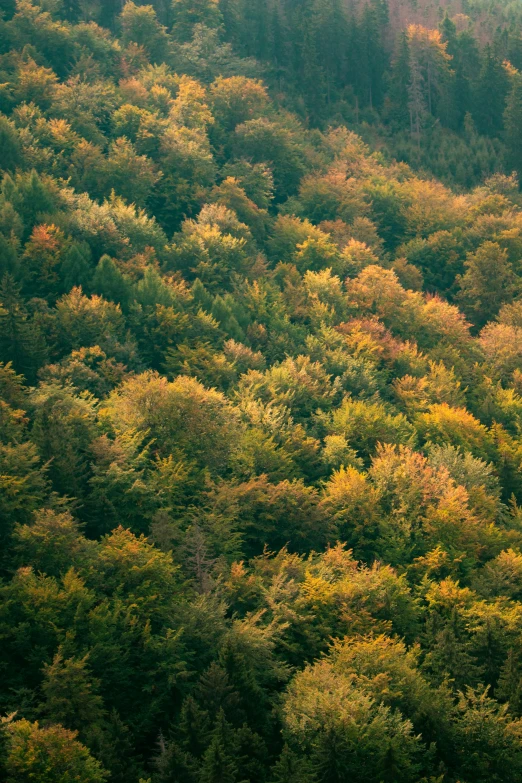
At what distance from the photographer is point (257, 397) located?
69938mm

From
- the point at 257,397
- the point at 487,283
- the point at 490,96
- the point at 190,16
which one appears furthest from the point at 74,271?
the point at 490,96

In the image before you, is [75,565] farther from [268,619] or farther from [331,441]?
[331,441]

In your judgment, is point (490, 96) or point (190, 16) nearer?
point (490, 96)

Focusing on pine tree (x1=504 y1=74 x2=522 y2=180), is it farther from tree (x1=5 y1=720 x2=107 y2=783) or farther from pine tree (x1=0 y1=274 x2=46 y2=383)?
tree (x1=5 y1=720 x2=107 y2=783)

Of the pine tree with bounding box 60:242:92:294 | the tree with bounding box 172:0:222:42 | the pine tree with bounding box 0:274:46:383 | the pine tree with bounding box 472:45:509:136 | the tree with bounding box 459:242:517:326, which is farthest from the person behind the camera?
the pine tree with bounding box 472:45:509:136

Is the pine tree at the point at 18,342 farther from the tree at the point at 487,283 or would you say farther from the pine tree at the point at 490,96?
the pine tree at the point at 490,96

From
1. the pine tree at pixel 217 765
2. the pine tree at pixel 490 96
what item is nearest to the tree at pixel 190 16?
the pine tree at pixel 490 96

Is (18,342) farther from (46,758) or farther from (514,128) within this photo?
(514,128)

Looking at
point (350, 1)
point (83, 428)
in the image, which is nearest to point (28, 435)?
point (83, 428)

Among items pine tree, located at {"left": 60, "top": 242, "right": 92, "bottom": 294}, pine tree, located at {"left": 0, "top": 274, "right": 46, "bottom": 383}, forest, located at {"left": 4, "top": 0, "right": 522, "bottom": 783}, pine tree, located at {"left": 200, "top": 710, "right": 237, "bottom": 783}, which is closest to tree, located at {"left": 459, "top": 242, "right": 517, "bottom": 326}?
forest, located at {"left": 4, "top": 0, "right": 522, "bottom": 783}

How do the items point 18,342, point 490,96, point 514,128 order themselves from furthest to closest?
1. point 490,96
2. point 514,128
3. point 18,342

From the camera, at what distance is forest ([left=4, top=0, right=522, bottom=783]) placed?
4491 cm

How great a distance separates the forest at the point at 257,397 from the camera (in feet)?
147

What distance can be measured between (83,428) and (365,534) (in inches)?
771
